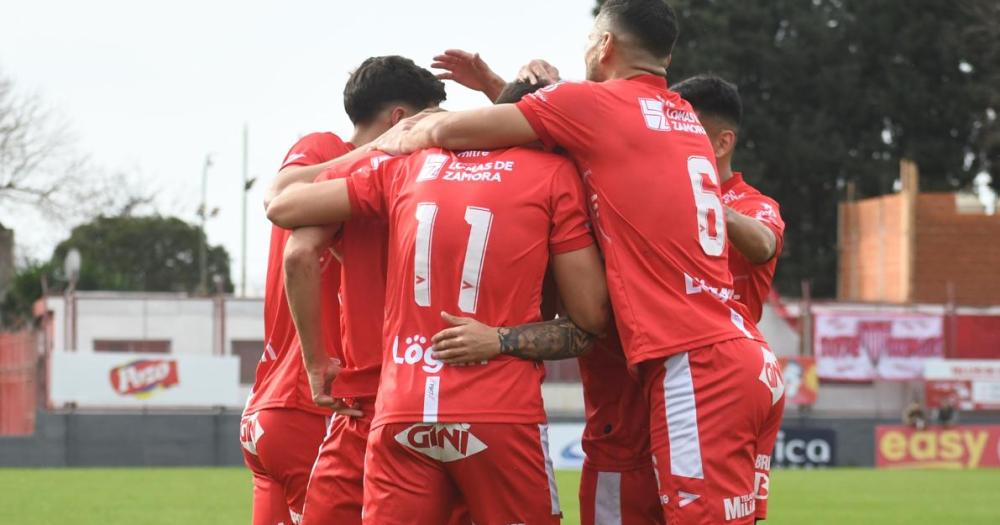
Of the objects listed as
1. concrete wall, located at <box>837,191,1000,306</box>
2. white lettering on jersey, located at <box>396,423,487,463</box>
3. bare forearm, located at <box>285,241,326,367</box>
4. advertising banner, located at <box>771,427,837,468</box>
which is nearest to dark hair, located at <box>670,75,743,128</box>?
bare forearm, located at <box>285,241,326,367</box>

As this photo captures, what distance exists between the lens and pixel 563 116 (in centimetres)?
490

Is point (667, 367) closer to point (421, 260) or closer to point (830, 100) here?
point (421, 260)

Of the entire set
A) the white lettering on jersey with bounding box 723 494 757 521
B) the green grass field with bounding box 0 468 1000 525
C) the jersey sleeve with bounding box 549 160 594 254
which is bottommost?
the green grass field with bounding box 0 468 1000 525

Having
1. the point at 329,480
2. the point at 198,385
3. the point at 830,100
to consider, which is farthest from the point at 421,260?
the point at 830,100

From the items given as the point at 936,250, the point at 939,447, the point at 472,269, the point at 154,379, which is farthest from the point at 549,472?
the point at 936,250

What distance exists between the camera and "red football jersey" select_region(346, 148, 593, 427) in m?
4.74

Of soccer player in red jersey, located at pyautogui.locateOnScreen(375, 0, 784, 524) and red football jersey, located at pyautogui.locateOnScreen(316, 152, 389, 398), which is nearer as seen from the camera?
soccer player in red jersey, located at pyautogui.locateOnScreen(375, 0, 784, 524)

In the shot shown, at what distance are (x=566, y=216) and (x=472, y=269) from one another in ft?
1.18

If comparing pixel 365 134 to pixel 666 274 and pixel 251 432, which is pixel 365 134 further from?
pixel 666 274

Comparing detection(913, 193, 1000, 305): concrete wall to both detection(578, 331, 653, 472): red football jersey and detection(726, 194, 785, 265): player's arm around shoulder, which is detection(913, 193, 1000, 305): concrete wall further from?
detection(578, 331, 653, 472): red football jersey

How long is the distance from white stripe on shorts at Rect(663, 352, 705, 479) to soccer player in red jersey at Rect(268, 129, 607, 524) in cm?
34

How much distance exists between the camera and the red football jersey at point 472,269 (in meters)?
4.74

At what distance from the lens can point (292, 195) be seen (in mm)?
5156

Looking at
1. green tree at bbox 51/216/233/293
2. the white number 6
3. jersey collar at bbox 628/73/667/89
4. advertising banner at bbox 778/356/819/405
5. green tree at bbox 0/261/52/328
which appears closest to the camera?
the white number 6
